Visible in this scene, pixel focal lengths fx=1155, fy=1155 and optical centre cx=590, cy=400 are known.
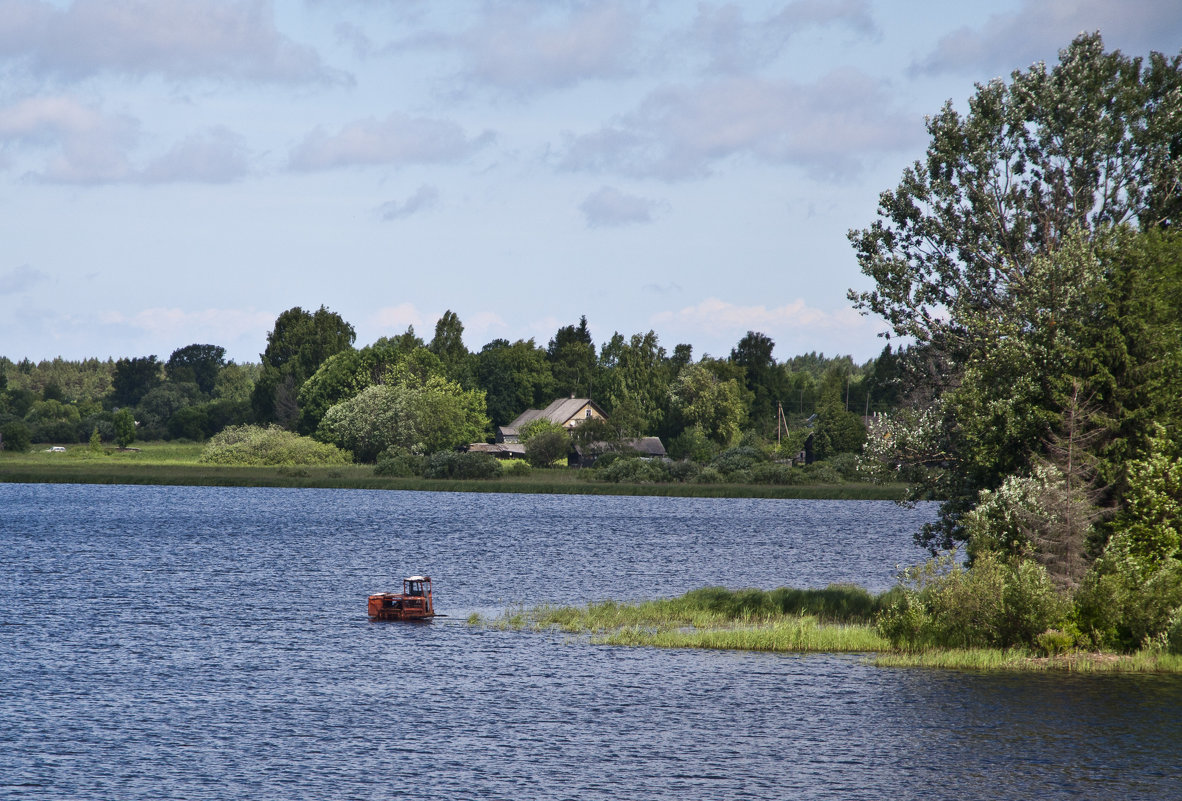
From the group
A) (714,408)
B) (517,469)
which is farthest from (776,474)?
(517,469)

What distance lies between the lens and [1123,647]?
40.2m

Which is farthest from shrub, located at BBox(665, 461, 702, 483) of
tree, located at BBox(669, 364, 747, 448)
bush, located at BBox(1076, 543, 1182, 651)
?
bush, located at BBox(1076, 543, 1182, 651)

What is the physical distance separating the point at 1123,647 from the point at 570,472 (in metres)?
126

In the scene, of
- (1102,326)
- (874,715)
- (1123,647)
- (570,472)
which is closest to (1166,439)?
(1102,326)

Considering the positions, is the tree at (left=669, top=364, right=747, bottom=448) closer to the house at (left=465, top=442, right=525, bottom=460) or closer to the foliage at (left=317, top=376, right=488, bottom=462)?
the house at (left=465, top=442, right=525, bottom=460)

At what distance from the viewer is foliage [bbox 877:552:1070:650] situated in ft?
130

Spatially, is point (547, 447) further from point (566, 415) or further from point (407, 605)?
point (407, 605)

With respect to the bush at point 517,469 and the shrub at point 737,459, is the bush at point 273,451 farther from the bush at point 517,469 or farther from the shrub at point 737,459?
A: the shrub at point 737,459

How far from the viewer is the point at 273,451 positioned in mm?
171250

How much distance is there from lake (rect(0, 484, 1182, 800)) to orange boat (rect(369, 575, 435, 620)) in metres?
1.40

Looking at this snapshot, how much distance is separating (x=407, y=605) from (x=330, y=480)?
103203mm

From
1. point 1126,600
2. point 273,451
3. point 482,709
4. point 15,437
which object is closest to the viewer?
point 482,709

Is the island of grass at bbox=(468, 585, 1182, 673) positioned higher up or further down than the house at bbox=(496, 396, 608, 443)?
further down

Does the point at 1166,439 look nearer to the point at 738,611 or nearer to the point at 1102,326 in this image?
the point at 1102,326
